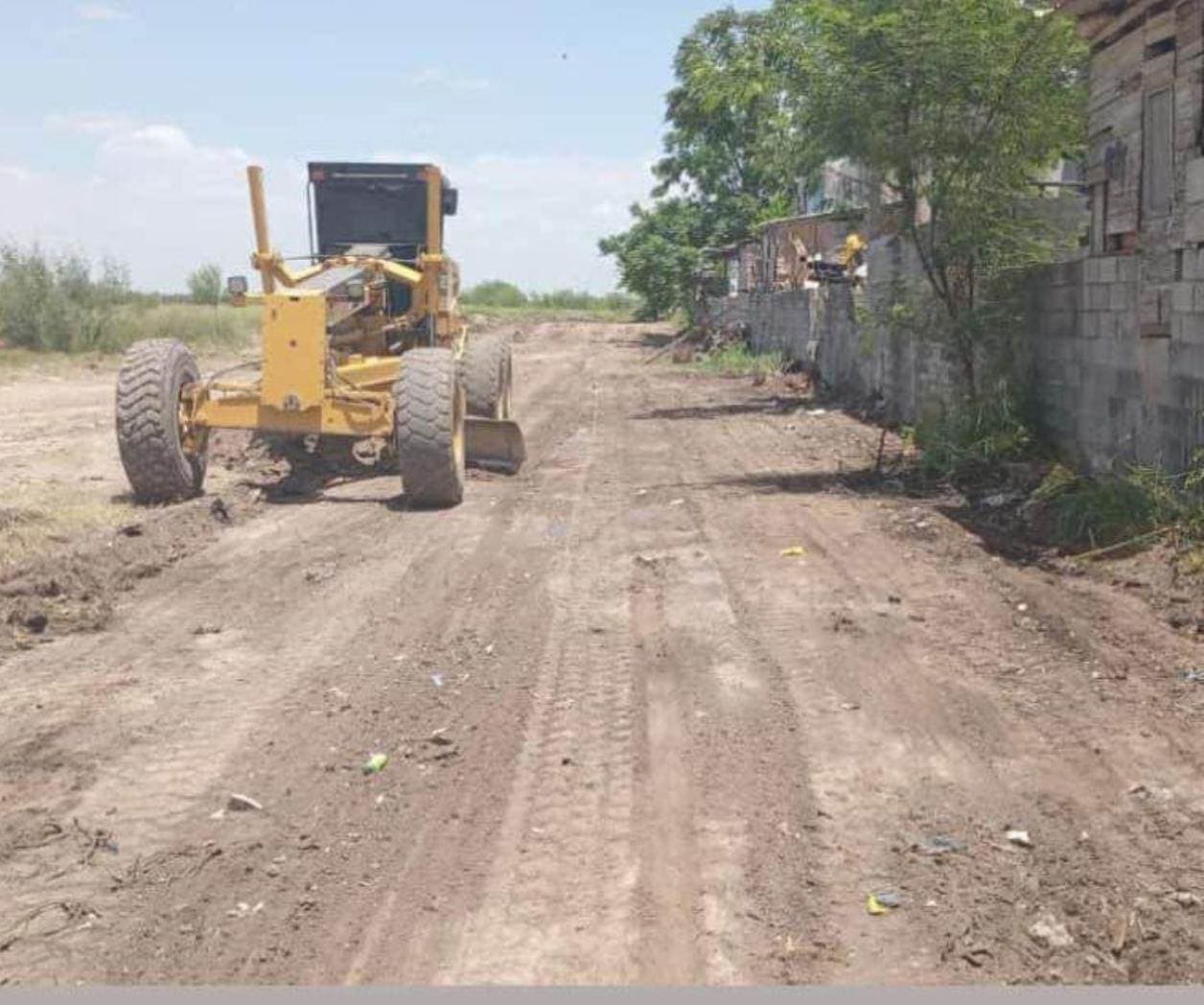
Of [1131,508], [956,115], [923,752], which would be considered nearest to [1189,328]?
[1131,508]

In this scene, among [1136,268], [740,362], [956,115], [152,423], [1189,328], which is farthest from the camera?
[740,362]

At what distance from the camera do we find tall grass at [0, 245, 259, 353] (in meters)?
32.9

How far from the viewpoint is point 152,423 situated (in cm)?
1070

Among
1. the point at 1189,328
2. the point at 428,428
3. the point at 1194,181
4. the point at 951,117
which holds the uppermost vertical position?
the point at 951,117

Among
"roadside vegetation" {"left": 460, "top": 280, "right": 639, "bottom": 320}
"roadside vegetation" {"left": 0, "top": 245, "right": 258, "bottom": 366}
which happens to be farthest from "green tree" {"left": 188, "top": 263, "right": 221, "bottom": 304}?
"roadside vegetation" {"left": 460, "top": 280, "right": 639, "bottom": 320}

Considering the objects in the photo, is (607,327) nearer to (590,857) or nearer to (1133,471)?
(1133,471)

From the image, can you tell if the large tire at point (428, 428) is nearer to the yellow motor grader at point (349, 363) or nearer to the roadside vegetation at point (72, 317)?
the yellow motor grader at point (349, 363)

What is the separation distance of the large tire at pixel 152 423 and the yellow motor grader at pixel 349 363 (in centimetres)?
1

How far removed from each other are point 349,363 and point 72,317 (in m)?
24.3

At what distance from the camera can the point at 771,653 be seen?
22.0 feet

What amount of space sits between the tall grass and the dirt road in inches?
1041

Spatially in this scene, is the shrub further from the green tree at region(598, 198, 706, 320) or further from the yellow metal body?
the yellow metal body

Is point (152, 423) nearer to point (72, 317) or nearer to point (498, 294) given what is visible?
point (72, 317)

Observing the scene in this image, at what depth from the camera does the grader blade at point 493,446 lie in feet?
43.8
